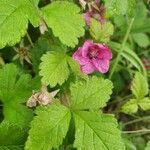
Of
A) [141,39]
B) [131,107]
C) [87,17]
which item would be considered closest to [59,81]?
[87,17]

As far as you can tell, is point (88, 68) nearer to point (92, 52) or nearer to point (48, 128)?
point (92, 52)

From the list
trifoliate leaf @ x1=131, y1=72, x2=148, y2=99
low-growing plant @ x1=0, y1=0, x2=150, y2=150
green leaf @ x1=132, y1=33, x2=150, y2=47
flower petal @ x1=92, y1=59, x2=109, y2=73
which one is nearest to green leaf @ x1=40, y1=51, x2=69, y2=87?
low-growing plant @ x1=0, y1=0, x2=150, y2=150

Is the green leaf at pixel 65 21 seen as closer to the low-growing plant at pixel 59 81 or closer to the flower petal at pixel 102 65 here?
the low-growing plant at pixel 59 81

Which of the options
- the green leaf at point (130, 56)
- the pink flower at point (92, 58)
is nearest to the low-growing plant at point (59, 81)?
the pink flower at point (92, 58)

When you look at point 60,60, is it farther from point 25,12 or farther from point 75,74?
point 25,12

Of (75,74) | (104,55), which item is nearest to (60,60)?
(75,74)

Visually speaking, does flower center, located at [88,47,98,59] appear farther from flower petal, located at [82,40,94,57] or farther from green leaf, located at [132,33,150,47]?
green leaf, located at [132,33,150,47]
